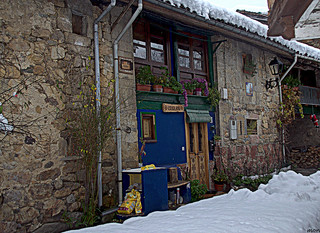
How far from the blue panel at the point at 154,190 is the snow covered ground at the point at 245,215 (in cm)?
186

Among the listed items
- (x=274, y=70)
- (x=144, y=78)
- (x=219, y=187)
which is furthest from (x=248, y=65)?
(x=144, y=78)

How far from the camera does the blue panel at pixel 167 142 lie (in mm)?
6352

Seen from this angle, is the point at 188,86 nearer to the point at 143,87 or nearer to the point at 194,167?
the point at 143,87

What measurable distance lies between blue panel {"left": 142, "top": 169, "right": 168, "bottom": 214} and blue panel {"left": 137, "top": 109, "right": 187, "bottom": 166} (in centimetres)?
120

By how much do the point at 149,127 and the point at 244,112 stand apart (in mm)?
3429

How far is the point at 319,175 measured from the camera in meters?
3.92

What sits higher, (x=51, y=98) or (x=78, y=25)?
(x=78, y=25)

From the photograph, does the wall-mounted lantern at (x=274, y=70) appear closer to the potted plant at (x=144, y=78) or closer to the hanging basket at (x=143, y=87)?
the potted plant at (x=144, y=78)

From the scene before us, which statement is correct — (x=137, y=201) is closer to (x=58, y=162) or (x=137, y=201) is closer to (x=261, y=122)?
(x=58, y=162)

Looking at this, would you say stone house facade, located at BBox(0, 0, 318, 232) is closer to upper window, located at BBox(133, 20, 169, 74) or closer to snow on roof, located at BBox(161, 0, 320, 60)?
snow on roof, located at BBox(161, 0, 320, 60)

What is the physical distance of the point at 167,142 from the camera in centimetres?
668

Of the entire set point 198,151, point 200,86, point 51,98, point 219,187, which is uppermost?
point 200,86

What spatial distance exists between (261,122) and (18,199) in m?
7.26

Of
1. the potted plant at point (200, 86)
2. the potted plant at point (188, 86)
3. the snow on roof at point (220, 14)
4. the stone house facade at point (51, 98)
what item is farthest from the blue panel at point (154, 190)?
the snow on roof at point (220, 14)
